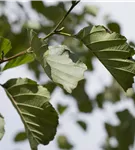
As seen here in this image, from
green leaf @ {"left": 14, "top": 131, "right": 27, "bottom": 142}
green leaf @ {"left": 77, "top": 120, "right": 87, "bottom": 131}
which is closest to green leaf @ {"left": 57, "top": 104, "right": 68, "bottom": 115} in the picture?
green leaf @ {"left": 77, "top": 120, "right": 87, "bottom": 131}

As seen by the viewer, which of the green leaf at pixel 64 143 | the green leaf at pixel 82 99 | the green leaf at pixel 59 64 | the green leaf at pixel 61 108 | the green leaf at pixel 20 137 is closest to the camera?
the green leaf at pixel 59 64

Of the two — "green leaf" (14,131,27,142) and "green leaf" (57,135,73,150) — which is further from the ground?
"green leaf" (14,131,27,142)

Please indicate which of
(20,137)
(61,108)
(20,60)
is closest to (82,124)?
(61,108)

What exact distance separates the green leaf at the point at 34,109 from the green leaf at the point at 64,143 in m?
1.84

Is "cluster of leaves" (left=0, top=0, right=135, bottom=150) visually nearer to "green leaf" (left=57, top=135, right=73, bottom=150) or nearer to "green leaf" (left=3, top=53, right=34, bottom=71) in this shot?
"green leaf" (left=3, top=53, right=34, bottom=71)

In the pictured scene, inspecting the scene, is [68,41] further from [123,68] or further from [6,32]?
[123,68]

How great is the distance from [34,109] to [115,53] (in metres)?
0.19

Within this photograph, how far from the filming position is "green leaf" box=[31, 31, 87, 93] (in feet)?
2.60

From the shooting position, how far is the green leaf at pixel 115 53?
84 centimetres

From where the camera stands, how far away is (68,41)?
2227 millimetres

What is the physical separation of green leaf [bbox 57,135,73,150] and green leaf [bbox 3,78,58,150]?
1.84 m

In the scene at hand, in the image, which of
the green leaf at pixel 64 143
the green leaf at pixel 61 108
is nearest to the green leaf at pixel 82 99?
the green leaf at pixel 61 108

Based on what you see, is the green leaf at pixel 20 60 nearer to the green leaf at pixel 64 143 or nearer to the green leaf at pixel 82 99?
the green leaf at pixel 82 99

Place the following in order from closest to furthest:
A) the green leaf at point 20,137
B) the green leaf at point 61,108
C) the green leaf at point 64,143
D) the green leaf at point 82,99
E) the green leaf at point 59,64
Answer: the green leaf at point 59,64 → the green leaf at point 82,99 → the green leaf at point 20,137 → the green leaf at point 61,108 → the green leaf at point 64,143
